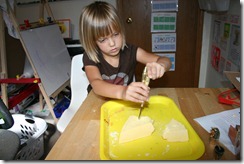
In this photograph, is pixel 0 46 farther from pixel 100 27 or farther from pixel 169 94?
pixel 169 94

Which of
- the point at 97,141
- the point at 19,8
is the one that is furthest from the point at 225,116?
the point at 19,8

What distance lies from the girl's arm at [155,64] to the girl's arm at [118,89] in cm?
8

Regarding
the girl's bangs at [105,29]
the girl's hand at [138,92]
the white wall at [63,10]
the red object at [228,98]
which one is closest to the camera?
the girl's hand at [138,92]

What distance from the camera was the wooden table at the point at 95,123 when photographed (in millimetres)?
481

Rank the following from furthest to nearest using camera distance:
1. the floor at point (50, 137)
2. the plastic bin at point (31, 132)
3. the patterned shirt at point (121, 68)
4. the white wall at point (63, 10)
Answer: the white wall at point (63, 10), the floor at point (50, 137), the plastic bin at point (31, 132), the patterned shirt at point (121, 68)

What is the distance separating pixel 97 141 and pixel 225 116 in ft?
1.30

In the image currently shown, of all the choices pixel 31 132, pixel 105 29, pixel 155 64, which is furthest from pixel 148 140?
pixel 31 132

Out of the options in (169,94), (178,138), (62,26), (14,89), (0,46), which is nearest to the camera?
(178,138)

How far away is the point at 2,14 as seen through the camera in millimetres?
1307

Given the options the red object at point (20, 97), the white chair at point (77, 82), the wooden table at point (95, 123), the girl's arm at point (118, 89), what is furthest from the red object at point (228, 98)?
the red object at point (20, 97)

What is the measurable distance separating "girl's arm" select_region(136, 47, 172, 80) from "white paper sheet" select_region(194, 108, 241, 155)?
0.61 ft

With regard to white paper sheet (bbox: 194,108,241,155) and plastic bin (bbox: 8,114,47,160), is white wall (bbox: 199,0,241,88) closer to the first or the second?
white paper sheet (bbox: 194,108,241,155)

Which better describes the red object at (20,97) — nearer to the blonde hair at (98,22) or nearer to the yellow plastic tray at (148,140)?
the blonde hair at (98,22)

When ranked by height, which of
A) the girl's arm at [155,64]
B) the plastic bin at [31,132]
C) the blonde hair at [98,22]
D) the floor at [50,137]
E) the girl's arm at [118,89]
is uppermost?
the blonde hair at [98,22]
